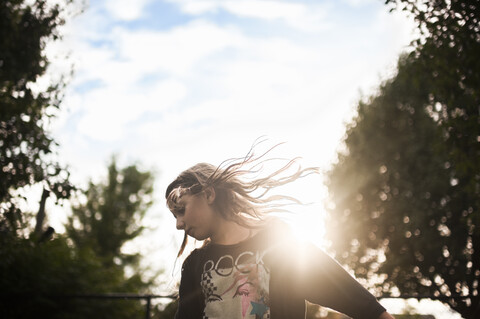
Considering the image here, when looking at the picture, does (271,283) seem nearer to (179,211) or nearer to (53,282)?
(179,211)

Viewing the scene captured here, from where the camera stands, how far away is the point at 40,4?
353 inches

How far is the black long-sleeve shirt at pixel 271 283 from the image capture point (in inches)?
67.6

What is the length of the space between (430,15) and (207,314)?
5480 millimetres

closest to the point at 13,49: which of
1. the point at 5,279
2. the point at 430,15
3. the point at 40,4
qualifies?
the point at 40,4

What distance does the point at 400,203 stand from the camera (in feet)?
51.7

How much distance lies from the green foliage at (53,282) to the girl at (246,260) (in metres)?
6.14

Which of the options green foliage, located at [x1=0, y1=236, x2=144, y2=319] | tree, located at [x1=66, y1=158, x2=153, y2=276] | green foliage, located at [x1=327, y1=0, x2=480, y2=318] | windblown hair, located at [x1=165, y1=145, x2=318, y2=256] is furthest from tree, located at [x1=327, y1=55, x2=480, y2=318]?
tree, located at [x1=66, y1=158, x2=153, y2=276]

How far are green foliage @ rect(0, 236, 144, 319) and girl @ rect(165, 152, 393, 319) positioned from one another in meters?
6.14

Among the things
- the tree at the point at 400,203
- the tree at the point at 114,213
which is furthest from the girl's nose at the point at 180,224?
the tree at the point at 114,213

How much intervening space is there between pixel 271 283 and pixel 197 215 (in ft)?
1.81

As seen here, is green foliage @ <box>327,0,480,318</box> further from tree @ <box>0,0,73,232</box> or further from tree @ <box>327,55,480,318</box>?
tree @ <box>0,0,73,232</box>

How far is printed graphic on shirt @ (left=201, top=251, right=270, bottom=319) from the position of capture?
1.90m

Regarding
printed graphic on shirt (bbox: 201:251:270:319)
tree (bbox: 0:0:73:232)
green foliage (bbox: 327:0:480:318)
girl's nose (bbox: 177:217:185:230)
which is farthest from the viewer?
green foliage (bbox: 327:0:480:318)

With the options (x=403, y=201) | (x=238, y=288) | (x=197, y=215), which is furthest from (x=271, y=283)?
(x=403, y=201)
